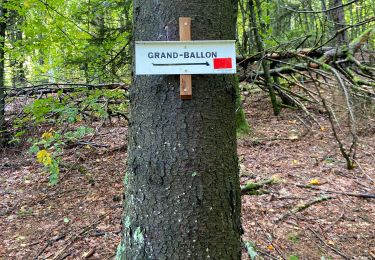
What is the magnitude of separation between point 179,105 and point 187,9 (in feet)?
1.49

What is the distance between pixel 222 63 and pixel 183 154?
472 millimetres

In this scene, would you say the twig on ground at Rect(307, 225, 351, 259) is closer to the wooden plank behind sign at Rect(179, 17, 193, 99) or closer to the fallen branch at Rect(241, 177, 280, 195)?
the fallen branch at Rect(241, 177, 280, 195)

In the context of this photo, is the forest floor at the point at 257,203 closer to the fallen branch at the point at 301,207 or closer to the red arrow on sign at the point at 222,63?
the fallen branch at the point at 301,207

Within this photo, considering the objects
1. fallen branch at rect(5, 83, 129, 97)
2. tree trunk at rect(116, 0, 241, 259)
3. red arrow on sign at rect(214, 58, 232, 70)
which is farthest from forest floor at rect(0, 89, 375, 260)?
red arrow on sign at rect(214, 58, 232, 70)

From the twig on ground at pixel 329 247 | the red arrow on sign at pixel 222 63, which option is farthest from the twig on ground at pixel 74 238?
the red arrow on sign at pixel 222 63

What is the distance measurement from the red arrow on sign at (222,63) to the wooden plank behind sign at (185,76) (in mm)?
148

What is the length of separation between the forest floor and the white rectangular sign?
66.4 inches

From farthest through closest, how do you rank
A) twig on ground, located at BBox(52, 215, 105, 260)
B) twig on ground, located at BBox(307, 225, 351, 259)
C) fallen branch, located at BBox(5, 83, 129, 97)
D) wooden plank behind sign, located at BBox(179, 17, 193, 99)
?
fallen branch, located at BBox(5, 83, 129, 97) → twig on ground, located at BBox(52, 215, 105, 260) → twig on ground, located at BBox(307, 225, 351, 259) → wooden plank behind sign, located at BBox(179, 17, 193, 99)

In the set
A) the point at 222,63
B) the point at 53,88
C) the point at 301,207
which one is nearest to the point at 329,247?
the point at 301,207

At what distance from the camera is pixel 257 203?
11.5 ft

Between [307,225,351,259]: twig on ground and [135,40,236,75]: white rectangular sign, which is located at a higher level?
[135,40,236,75]: white rectangular sign

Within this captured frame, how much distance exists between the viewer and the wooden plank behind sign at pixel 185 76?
5.10 ft

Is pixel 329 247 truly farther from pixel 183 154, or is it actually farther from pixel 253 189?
pixel 183 154

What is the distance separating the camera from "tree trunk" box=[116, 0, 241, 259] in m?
1.59
